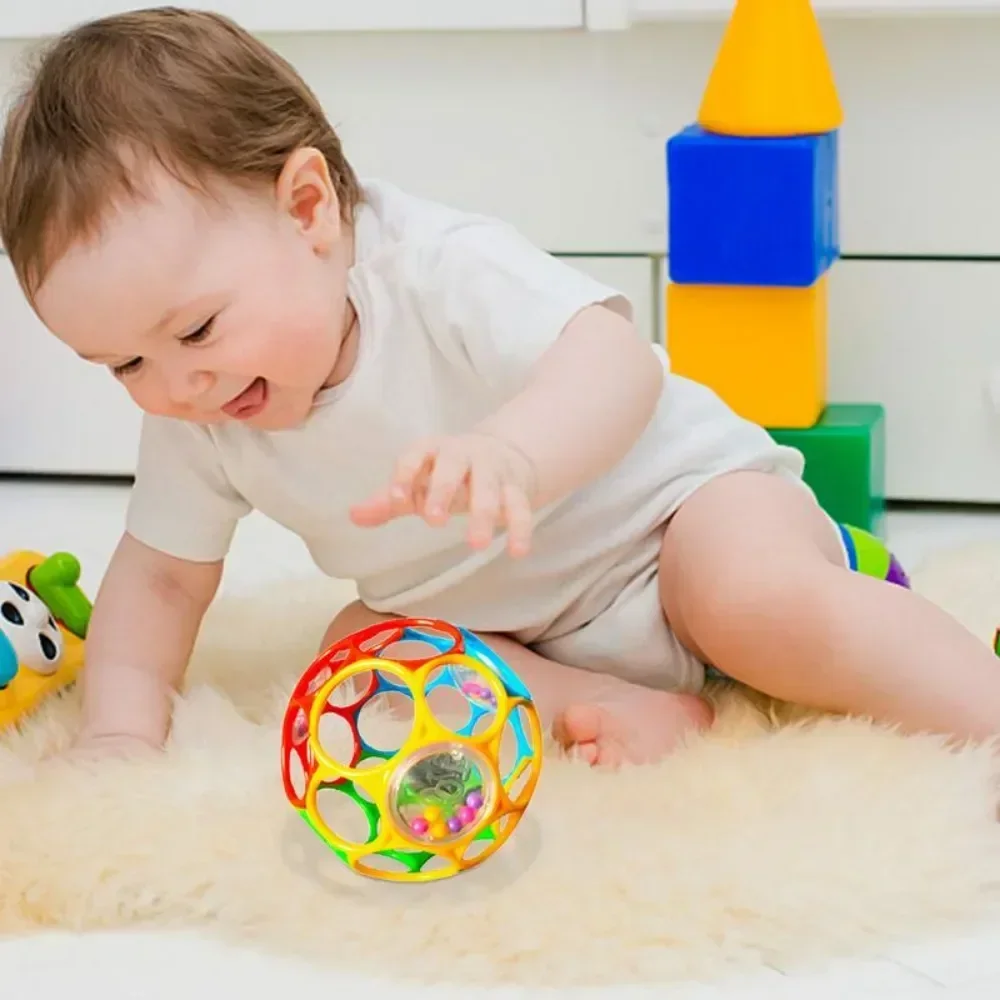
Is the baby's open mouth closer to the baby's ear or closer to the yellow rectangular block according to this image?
the baby's ear

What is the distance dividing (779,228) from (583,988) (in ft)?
2.17

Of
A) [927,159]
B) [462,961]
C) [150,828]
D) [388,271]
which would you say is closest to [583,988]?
[462,961]

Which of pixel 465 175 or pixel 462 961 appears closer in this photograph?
pixel 462 961

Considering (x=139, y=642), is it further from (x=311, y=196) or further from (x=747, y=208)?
(x=747, y=208)

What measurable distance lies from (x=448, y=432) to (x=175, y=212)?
20 cm

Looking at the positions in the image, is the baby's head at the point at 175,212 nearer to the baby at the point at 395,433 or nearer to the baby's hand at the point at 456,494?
the baby at the point at 395,433

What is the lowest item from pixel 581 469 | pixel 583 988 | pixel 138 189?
pixel 583 988

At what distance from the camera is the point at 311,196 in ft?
2.72

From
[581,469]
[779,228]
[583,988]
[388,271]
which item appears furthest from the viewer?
[779,228]

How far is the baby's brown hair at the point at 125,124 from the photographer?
75cm

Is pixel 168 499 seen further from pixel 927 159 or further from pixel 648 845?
pixel 927 159

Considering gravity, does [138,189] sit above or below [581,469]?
above

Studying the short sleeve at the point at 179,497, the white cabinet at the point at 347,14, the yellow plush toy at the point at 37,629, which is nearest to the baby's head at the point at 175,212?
the short sleeve at the point at 179,497

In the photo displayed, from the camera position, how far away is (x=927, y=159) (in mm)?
1293
